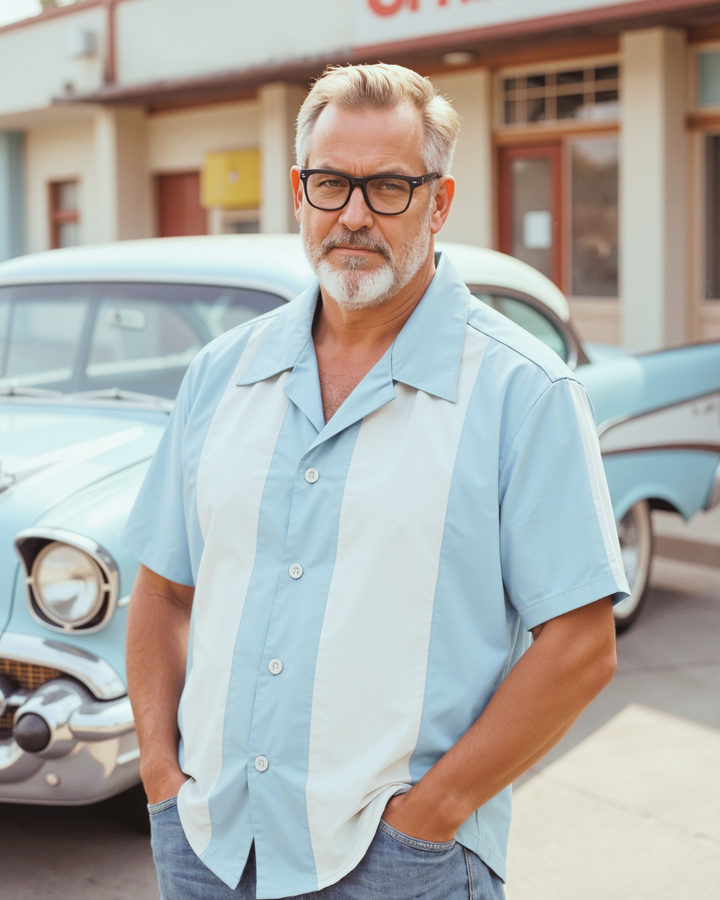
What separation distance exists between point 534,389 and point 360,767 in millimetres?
609

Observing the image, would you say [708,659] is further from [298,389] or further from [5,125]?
[5,125]

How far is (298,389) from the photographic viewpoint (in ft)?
5.73

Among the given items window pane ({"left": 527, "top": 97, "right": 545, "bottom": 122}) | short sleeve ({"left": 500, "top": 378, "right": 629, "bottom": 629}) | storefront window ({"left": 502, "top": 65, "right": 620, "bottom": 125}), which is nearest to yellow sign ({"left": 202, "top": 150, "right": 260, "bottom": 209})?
storefront window ({"left": 502, "top": 65, "right": 620, "bottom": 125})

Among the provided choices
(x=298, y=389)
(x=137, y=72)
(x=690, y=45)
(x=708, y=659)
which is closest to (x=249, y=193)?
(x=137, y=72)

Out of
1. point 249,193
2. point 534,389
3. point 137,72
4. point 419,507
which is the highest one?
point 137,72

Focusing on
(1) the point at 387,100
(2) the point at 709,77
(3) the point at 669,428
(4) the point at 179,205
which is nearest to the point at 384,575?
(1) the point at 387,100

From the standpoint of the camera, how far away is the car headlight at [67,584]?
269cm

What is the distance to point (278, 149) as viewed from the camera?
12445 mm


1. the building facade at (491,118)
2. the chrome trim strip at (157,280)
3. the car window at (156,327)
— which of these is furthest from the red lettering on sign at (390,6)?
the car window at (156,327)

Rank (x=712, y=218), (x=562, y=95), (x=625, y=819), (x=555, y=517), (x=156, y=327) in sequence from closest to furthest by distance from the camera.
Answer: (x=555, y=517)
(x=625, y=819)
(x=156, y=327)
(x=712, y=218)
(x=562, y=95)

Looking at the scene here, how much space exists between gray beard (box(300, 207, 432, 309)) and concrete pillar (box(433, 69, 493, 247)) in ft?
30.3

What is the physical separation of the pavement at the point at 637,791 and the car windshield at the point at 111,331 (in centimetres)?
179

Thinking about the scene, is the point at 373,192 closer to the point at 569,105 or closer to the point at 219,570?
the point at 219,570

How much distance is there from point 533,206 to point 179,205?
5787mm
